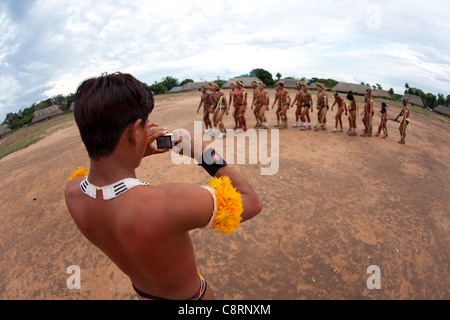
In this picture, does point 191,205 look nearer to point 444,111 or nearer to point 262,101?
point 262,101

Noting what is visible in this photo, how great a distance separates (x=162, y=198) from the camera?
1235 mm

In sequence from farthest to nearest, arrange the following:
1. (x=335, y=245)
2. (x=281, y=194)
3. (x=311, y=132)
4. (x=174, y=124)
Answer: (x=174, y=124), (x=311, y=132), (x=281, y=194), (x=335, y=245)

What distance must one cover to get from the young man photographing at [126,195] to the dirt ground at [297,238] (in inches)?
105

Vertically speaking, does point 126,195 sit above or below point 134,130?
below

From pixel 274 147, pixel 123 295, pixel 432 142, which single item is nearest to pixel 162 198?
pixel 123 295

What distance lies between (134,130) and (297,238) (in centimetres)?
396

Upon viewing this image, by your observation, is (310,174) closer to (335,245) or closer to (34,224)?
(335,245)

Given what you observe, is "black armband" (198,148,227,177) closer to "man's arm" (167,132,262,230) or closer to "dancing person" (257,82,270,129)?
"man's arm" (167,132,262,230)

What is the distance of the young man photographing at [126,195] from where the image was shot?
1.20 m

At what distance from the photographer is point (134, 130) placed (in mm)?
1271

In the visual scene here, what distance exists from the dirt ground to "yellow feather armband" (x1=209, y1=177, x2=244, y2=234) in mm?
2654

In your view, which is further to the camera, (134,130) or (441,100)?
(441,100)

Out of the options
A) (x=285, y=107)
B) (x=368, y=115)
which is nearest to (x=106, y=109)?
(x=285, y=107)
